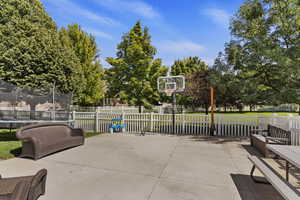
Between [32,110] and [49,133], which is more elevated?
[32,110]

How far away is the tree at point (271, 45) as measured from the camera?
19.2ft

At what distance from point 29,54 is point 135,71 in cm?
711

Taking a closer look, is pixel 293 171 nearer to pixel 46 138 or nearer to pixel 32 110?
pixel 46 138

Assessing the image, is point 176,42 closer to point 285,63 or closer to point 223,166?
point 285,63

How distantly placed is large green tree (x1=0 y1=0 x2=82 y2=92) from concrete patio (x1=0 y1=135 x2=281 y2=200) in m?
7.42

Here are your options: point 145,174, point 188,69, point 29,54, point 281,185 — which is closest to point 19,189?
point 145,174

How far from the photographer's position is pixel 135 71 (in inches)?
477

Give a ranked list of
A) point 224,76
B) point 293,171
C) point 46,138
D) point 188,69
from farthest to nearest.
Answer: point 188,69 → point 224,76 → point 46,138 → point 293,171

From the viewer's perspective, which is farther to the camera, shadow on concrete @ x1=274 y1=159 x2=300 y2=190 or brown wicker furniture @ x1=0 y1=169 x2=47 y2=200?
shadow on concrete @ x1=274 y1=159 x2=300 y2=190

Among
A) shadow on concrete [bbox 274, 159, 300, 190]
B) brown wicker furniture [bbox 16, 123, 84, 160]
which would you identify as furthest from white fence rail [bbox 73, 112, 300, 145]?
brown wicker furniture [bbox 16, 123, 84, 160]

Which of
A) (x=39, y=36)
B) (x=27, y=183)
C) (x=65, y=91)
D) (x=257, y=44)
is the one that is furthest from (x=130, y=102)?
(x=27, y=183)

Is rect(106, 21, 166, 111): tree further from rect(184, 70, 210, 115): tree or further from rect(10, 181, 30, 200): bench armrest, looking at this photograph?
rect(10, 181, 30, 200): bench armrest

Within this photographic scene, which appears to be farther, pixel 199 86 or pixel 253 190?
pixel 199 86

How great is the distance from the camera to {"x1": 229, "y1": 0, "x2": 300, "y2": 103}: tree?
5855 mm
